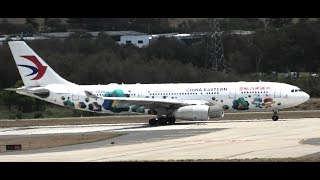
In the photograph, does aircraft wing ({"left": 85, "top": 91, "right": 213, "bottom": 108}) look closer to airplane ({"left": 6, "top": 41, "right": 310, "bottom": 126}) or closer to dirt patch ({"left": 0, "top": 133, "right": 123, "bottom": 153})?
airplane ({"left": 6, "top": 41, "right": 310, "bottom": 126})

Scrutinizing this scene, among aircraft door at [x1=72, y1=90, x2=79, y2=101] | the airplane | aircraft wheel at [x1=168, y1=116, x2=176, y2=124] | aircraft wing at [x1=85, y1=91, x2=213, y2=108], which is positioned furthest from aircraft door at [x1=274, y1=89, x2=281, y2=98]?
aircraft door at [x1=72, y1=90, x2=79, y2=101]

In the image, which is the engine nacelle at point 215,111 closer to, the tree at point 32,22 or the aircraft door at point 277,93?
the aircraft door at point 277,93

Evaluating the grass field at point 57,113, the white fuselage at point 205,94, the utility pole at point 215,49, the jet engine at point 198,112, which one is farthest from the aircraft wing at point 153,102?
the utility pole at point 215,49

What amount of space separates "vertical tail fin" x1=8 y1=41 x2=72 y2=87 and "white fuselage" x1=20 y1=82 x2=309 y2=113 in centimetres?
63

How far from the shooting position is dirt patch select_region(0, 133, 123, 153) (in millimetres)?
33156

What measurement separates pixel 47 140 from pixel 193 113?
13.3m

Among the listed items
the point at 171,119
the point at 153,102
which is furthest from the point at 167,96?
the point at 153,102

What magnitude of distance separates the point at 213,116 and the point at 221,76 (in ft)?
79.5

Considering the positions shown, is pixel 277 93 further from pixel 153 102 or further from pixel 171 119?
pixel 153 102
